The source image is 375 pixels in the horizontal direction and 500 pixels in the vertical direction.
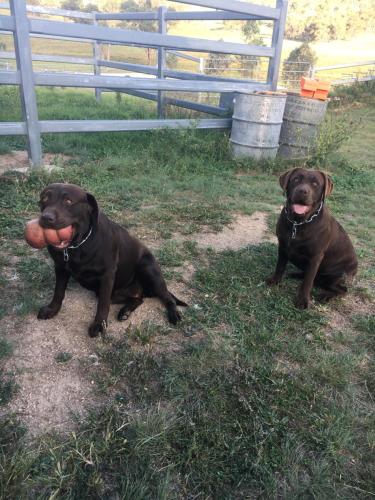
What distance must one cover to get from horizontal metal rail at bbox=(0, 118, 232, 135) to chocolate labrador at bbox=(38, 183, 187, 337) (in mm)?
3301

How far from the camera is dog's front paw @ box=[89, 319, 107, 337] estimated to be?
2.87m

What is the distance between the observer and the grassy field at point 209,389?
77.6 inches

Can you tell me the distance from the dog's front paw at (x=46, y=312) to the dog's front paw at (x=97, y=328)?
1.08ft

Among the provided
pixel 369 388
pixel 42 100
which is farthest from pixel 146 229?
pixel 42 100

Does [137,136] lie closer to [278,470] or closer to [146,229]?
[146,229]

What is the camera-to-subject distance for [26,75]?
5.27 m

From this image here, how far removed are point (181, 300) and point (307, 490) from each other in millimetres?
1727

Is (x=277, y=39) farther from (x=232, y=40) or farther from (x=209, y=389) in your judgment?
(x=232, y=40)

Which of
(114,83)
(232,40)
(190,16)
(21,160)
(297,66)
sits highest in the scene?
(232,40)

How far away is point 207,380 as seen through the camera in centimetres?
256

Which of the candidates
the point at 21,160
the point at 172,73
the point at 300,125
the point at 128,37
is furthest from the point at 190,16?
the point at 21,160

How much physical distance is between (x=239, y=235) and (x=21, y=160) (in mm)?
3678

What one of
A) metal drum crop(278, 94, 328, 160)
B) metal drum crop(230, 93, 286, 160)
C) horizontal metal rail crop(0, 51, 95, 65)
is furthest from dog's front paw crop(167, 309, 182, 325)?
horizontal metal rail crop(0, 51, 95, 65)

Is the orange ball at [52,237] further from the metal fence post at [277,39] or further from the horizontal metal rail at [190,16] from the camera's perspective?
the metal fence post at [277,39]
